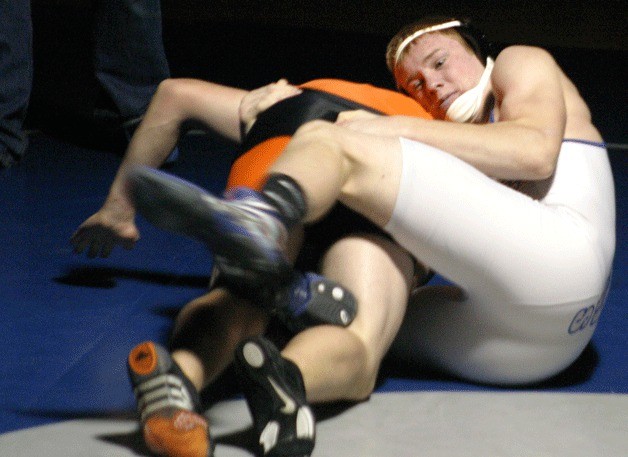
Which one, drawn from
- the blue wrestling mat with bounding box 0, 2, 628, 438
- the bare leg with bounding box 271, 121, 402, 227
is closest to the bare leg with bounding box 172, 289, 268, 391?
the blue wrestling mat with bounding box 0, 2, 628, 438

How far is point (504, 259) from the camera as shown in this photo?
6.50ft

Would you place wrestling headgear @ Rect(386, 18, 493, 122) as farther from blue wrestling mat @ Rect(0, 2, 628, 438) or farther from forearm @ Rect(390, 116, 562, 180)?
blue wrestling mat @ Rect(0, 2, 628, 438)

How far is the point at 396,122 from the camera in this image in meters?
2.09

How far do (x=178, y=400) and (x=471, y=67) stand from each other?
43.0 inches

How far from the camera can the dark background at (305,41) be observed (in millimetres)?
5586

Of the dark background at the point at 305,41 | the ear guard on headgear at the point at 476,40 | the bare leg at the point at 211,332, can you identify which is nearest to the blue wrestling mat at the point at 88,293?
the bare leg at the point at 211,332

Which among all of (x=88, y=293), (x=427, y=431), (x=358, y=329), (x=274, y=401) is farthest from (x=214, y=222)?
(x=88, y=293)

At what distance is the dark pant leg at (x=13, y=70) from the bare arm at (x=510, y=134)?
6.79ft

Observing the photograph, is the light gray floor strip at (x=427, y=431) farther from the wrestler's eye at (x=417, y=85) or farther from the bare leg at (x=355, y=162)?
the wrestler's eye at (x=417, y=85)

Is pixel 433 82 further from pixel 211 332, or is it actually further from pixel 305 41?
pixel 305 41

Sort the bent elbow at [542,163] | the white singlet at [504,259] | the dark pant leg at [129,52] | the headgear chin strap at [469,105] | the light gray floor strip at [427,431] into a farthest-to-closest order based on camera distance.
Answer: the dark pant leg at [129,52], the headgear chin strap at [469,105], the bent elbow at [542,163], the white singlet at [504,259], the light gray floor strip at [427,431]

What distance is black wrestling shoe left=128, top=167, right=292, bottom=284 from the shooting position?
1.61 m

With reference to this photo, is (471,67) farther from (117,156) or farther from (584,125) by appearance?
(117,156)

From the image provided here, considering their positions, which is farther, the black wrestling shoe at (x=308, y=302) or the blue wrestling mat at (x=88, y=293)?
the blue wrestling mat at (x=88, y=293)
